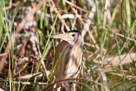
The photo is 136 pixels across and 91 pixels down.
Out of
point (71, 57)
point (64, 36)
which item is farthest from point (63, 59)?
point (64, 36)

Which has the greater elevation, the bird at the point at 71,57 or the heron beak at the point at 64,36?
the heron beak at the point at 64,36

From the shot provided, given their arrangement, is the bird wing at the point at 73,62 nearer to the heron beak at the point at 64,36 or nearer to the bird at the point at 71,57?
the bird at the point at 71,57

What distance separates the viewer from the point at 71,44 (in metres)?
1.87

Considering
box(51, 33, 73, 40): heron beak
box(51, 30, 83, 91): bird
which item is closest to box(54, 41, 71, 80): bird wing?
box(51, 30, 83, 91): bird

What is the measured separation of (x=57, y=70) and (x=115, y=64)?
0.71 meters

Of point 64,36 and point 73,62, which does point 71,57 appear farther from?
point 64,36

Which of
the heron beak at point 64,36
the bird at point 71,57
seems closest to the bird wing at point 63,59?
the bird at point 71,57

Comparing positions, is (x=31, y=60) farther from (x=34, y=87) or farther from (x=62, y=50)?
(x=62, y=50)

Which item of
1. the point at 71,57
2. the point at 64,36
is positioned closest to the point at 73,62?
the point at 71,57

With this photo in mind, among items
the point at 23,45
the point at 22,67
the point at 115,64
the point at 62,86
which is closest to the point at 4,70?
the point at 22,67

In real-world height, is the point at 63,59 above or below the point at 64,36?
below

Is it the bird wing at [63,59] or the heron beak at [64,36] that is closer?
the heron beak at [64,36]

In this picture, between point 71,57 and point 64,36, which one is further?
point 71,57

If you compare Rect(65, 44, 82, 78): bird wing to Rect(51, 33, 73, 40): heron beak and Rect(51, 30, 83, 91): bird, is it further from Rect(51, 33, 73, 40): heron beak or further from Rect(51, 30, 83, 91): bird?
Rect(51, 33, 73, 40): heron beak
